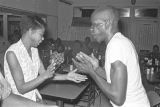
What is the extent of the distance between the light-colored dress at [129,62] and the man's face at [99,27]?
0.11m

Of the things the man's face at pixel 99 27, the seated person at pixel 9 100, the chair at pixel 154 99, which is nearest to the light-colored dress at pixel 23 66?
the seated person at pixel 9 100

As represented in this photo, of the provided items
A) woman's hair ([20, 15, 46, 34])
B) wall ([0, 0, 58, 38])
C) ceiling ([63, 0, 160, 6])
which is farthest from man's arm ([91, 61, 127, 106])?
ceiling ([63, 0, 160, 6])

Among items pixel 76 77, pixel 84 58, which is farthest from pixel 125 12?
pixel 84 58

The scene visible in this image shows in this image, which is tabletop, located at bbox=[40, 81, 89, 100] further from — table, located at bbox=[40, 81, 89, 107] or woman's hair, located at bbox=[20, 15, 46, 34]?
woman's hair, located at bbox=[20, 15, 46, 34]

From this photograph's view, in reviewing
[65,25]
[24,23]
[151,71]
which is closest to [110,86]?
[24,23]

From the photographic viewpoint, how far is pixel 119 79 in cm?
132

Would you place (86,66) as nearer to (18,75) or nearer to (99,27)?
(99,27)

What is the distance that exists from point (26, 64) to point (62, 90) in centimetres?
95

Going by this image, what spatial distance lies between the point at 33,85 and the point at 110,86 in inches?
29.5

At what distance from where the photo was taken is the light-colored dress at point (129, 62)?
137 centimetres

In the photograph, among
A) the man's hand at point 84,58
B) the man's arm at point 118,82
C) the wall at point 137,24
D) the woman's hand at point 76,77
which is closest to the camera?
the man's arm at point 118,82

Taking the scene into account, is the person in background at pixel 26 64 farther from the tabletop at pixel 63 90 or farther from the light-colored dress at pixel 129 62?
the light-colored dress at pixel 129 62

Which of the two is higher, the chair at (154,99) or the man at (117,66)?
the man at (117,66)

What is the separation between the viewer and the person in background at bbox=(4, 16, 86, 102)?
67.6 inches
